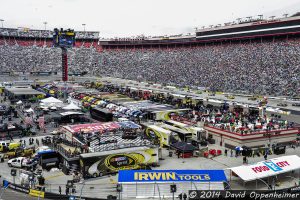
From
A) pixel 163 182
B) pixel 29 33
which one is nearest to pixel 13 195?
pixel 163 182

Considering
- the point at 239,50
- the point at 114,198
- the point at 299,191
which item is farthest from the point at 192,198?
the point at 239,50

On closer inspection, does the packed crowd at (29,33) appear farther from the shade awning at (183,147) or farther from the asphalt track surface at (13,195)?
the asphalt track surface at (13,195)

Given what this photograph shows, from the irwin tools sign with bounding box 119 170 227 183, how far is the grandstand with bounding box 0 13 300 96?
50273 millimetres

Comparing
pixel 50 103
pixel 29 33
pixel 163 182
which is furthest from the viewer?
pixel 29 33

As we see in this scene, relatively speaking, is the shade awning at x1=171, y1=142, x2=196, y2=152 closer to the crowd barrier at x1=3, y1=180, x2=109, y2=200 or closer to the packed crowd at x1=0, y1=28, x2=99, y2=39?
the crowd barrier at x1=3, y1=180, x2=109, y2=200

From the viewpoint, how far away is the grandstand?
258 feet

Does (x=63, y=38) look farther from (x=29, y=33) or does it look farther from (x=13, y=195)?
(x=29, y=33)

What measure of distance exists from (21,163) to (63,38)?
47.8 m

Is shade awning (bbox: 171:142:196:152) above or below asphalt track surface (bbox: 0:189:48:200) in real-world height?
above

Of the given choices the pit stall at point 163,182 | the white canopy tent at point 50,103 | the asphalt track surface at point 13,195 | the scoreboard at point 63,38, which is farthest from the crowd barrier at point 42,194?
the scoreboard at point 63,38

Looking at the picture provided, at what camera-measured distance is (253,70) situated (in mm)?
Answer: 81312

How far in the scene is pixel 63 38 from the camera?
72125mm

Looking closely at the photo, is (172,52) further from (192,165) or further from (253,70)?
(192,165)

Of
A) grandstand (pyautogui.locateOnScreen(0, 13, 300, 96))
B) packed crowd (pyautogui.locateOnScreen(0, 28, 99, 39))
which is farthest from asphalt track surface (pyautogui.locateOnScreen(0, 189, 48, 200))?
packed crowd (pyautogui.locateOnScreen(0, 28, 99, 39))
